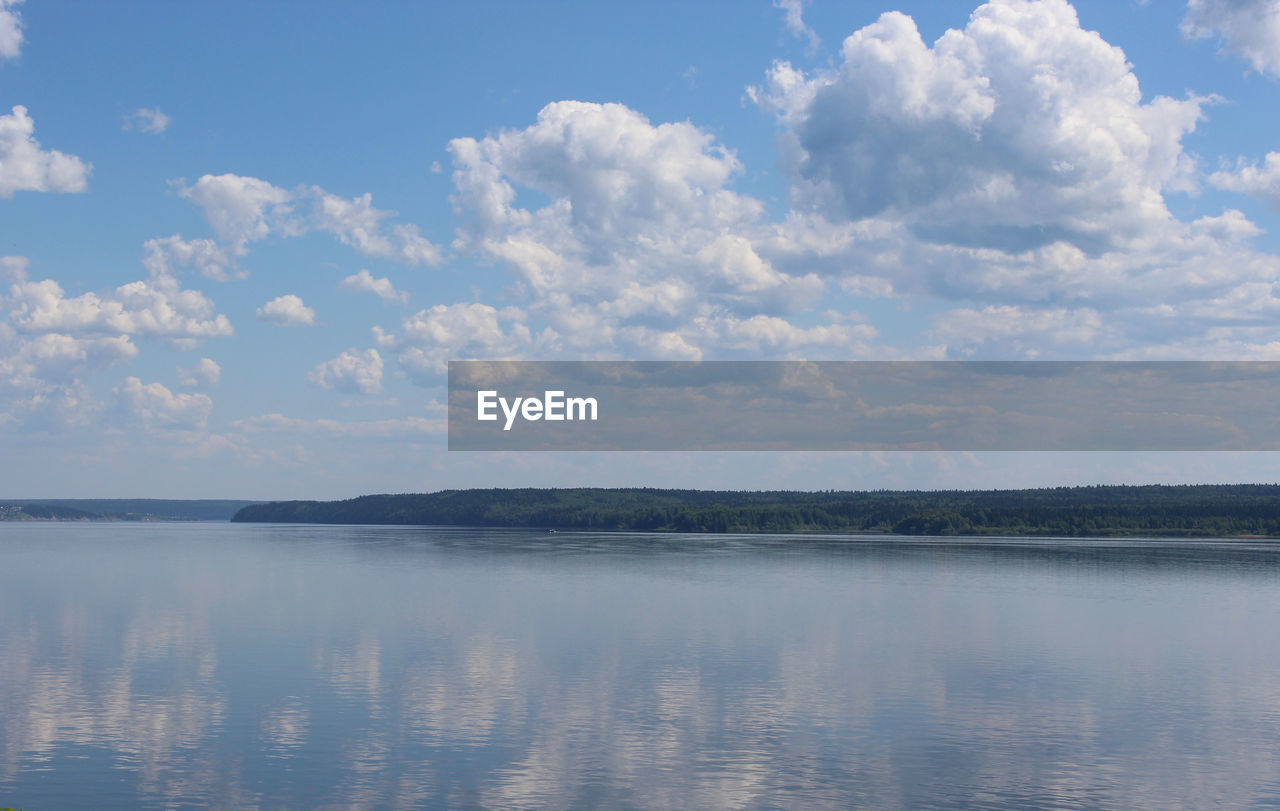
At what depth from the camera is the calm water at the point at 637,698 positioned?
20.0 m

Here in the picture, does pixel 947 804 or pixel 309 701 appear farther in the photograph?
pixel 309 701

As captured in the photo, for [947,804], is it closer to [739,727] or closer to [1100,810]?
[1100,810]

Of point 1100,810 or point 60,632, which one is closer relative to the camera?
point 1100,810

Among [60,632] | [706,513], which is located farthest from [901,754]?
[706,513]

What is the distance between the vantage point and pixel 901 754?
22.3 meters

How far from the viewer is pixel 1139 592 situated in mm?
59625

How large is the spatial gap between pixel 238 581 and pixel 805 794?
5513 cm

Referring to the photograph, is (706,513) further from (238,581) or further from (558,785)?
(558,785)

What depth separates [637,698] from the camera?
1089 inches

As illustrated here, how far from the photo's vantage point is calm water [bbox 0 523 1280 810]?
789 inches

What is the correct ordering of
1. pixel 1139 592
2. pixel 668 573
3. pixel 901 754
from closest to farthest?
pixel 901 754 < pixel 1139 592 < pixel 668 573

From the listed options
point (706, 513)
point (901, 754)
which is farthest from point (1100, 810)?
point (706, 513)

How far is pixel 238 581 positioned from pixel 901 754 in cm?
5387

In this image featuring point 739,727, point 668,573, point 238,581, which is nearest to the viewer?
point 739,727
